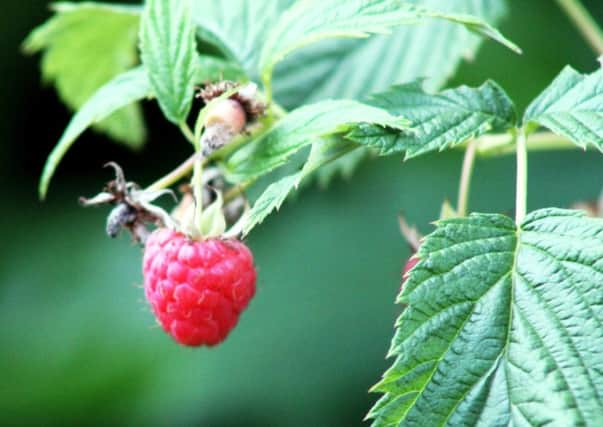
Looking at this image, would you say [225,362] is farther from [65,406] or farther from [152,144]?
[152,144]

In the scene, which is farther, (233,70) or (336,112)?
(233,70)

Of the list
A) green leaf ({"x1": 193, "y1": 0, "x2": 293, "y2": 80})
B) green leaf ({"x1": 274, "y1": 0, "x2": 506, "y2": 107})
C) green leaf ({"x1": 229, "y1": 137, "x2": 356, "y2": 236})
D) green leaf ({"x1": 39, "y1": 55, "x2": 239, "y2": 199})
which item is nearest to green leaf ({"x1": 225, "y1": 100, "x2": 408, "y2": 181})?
green leaf ({"x1": 229, "y1": 137, "x2": 356, "y2": 236})

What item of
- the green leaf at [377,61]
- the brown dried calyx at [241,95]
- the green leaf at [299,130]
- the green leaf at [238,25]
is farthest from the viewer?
the green leaf at [377,61]

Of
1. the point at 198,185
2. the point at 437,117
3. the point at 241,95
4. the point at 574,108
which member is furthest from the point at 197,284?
the point at 574,108

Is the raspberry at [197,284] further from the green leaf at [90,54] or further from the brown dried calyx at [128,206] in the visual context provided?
the green leaf at [90,54]

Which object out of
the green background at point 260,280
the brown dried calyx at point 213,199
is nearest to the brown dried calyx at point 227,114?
the brown dried calyx at point 213,199

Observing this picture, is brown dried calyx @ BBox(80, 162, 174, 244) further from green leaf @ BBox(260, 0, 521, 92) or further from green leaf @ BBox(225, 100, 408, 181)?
green leaf @ BBox(260, 0, 521, 92)

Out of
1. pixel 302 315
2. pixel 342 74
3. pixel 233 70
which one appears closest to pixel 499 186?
pixel 302 315
